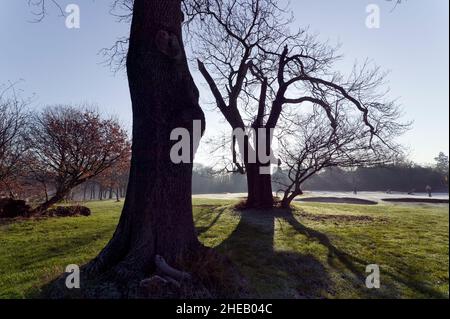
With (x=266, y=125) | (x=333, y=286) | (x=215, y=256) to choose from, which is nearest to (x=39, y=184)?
(x=266, y=125)

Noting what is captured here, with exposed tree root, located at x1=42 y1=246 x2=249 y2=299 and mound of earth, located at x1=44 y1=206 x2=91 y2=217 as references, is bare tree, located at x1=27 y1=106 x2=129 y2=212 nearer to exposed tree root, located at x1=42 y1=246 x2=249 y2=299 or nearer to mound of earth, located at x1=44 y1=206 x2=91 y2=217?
mound of earth, located at x1=44 y1=206 x2=91 y2=217

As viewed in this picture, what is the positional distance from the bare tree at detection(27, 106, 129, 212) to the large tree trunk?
36.2 feet

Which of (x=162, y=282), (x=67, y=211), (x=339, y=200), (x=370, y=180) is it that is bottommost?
(x=339, y=200)

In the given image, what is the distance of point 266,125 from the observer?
41.7 ft

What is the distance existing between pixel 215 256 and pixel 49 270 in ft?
9.07

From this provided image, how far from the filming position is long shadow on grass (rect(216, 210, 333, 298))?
155 inches

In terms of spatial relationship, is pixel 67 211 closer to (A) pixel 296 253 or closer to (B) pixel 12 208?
(B) pixel 12 208

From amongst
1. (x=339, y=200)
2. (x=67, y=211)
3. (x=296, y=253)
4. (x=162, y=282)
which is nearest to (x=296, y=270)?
(x=296, y=253)

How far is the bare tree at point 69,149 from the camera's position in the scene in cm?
1373

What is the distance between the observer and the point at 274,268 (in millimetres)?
4770

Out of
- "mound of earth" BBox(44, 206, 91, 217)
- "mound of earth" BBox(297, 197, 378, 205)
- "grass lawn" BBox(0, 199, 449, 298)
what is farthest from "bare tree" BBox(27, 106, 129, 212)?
"mound of earth" BBox(297, 197, 378, 205)

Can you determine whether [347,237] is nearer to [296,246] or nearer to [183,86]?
[296,246]

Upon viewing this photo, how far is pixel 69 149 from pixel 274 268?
12534 millimetres
